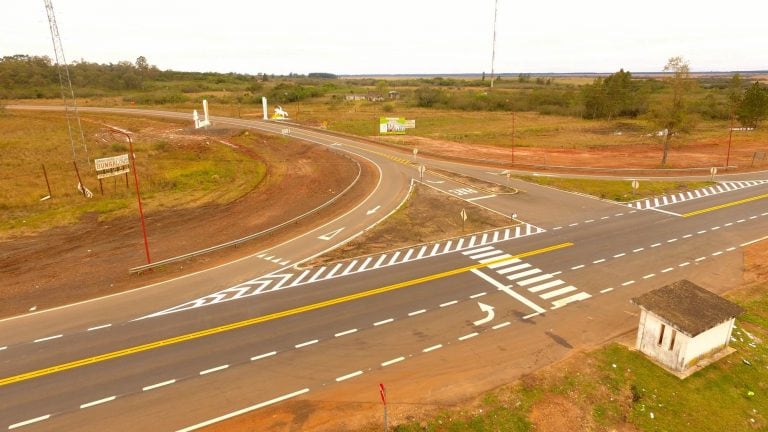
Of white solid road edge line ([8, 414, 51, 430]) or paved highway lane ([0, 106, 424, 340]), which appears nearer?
white solid road edge line ([8, 414, 51, 430])

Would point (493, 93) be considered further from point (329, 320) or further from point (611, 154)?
point (329, 320)

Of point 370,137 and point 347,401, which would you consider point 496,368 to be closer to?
point 347,401

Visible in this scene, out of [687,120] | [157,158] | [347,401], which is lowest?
[347,401]

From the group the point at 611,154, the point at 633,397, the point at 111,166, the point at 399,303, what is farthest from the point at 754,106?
the point at 111,166

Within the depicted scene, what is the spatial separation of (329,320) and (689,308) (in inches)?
625

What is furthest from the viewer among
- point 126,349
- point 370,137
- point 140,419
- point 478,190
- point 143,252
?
point 370,137

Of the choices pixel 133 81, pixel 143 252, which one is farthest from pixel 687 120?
pixel 133 81

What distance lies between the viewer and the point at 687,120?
52562mm

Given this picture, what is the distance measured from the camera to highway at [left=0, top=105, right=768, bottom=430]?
16.1 metres

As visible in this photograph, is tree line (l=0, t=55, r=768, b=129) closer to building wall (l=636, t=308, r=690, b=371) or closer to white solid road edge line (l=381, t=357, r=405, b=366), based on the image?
building wall (l=636, t=308, r=690, b=371)

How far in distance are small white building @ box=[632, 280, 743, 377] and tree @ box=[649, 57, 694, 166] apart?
4361cm

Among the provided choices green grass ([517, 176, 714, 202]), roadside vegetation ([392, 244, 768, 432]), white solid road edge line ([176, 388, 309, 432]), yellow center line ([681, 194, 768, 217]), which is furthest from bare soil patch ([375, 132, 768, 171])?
white solid road edge line ([176, 388, 309, 432])

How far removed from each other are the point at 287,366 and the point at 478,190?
106 ft

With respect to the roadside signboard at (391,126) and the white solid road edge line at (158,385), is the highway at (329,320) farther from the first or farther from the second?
the roadside signboard at (391,126)
